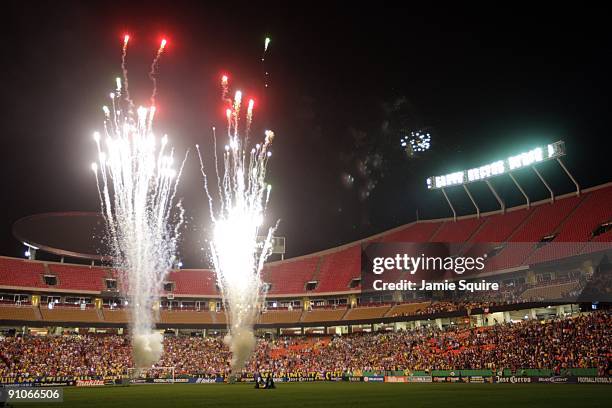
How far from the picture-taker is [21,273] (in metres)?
77.6

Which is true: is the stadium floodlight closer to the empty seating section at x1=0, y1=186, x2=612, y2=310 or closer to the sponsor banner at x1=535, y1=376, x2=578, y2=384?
A: the empty seating section at x1=0, y1=186, x2=612, y2=310

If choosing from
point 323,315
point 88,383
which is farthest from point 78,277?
point 323,315

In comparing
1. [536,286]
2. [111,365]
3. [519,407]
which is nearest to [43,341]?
[111,365]

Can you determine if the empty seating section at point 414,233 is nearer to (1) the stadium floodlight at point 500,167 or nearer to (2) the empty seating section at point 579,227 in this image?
(1) the stadium floodlight at point 500,167

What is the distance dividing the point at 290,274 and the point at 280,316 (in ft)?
29.0

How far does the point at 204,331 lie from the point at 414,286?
3202 cm

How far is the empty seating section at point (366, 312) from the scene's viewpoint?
251 ft

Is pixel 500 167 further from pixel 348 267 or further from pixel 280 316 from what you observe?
pixel 280 316

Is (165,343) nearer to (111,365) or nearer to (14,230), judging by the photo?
(111,365)

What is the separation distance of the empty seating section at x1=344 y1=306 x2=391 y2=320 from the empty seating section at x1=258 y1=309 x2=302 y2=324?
817 centimetres

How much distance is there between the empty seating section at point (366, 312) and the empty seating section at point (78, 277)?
36287mm

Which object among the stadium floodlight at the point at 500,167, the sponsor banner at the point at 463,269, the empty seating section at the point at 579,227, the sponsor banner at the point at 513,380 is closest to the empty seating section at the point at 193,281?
the sponsor banner at the point at 463,269

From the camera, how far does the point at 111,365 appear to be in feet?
218

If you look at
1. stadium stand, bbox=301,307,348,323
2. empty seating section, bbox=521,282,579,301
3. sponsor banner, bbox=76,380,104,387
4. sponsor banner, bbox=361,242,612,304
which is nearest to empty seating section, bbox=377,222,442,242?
sponsor banner, bbox=361,242,612,304
